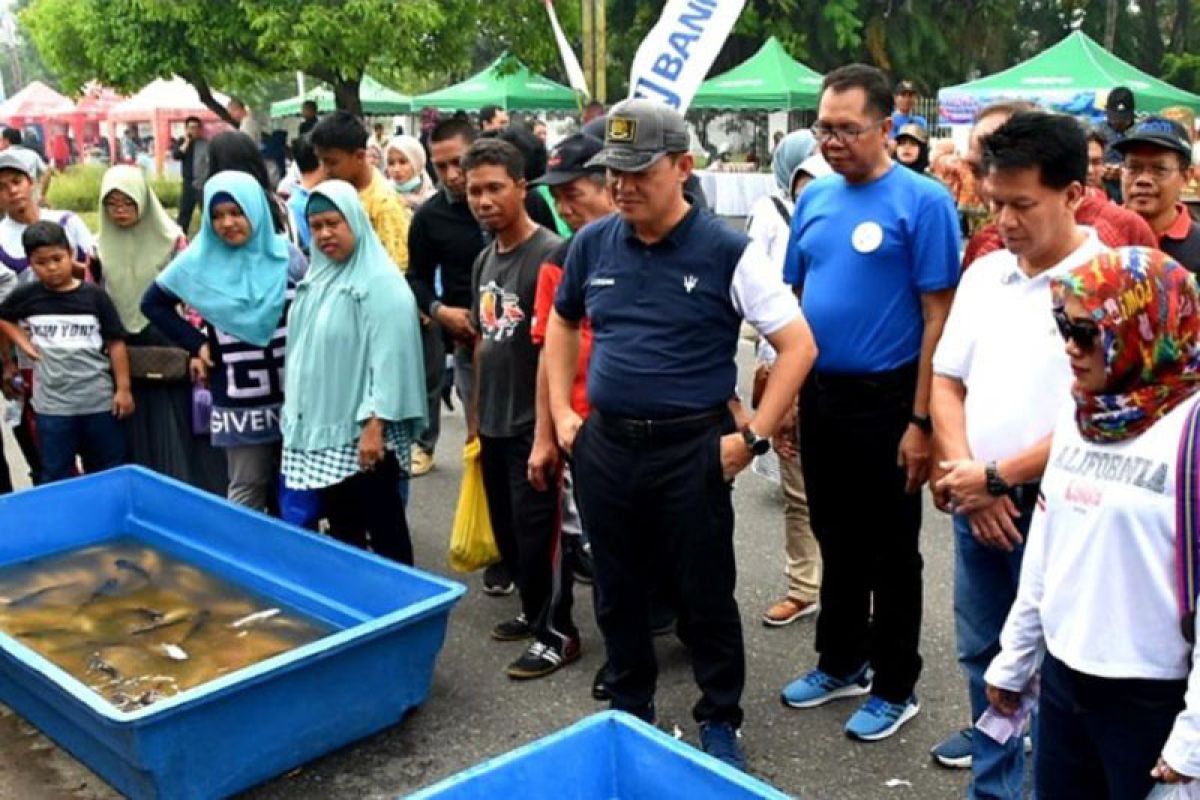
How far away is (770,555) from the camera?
5352 mm

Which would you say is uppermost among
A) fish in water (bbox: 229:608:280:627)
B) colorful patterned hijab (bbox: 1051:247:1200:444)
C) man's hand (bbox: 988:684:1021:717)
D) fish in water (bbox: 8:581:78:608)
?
colorful patterned hijab (bbox: 1051:247:1200:444)

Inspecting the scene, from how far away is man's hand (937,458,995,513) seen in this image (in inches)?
108

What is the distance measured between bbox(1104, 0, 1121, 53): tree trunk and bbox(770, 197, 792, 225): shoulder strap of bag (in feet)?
97.3

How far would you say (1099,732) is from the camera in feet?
7.05

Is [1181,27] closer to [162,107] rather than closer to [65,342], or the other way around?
[162,107]

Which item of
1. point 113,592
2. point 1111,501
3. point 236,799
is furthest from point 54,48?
point 1111,501

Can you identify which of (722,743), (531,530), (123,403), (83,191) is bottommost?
(722,743)

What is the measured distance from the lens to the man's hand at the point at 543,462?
149 inches

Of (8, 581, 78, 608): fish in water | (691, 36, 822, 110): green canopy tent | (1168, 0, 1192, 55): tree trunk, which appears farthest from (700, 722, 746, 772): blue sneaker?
(1168, 0, 1192, 55): tree trunk

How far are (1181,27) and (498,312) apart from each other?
35.7 meters

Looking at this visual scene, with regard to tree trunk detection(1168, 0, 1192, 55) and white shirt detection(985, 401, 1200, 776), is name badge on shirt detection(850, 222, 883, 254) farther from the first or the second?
tree trunk detection(1168, 0, 1192, 55)

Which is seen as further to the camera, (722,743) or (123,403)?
(123,403)

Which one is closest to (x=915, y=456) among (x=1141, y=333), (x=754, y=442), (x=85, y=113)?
(x=754, y=442)

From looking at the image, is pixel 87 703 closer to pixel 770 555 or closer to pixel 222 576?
pixel 222 576
